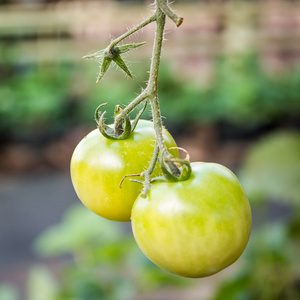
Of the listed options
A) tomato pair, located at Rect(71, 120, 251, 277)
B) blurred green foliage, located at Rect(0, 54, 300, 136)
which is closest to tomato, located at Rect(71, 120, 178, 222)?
tomato pair, located at Rect(71, 120, 251, 277)

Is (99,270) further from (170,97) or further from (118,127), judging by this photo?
(170,97)

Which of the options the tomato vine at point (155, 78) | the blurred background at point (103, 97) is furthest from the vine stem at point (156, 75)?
the blurred background at point (103, 97)

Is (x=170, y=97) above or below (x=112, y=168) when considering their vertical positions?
below

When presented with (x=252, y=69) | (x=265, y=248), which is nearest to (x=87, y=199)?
(x=265, y=248)

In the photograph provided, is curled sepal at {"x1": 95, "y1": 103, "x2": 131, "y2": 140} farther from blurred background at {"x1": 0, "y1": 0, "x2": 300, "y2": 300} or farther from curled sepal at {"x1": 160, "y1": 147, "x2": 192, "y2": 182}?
blurred background at {"x1": 0, "y1": 0, "x2": 300, "y2": 300}

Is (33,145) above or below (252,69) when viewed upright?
below

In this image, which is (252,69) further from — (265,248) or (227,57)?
(265,248)

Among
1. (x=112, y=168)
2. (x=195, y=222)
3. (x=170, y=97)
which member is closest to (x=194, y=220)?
(x=195, y=222)

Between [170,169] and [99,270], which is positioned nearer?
[170,169]
